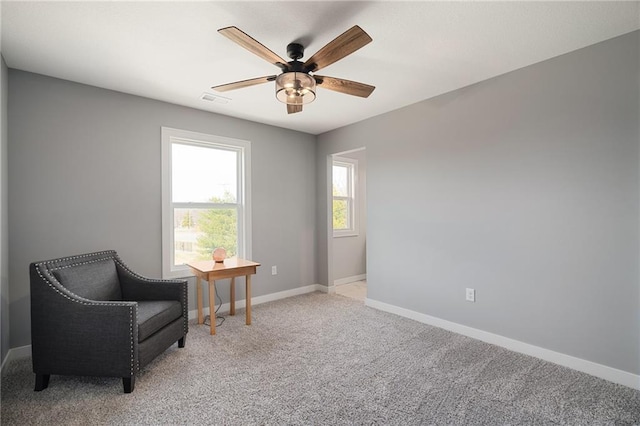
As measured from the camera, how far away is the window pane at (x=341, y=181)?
5.73 m

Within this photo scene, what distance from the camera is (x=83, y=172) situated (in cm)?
306

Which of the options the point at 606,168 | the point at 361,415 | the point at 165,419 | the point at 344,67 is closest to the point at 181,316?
the point at 165,419

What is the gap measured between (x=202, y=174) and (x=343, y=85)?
2304mm

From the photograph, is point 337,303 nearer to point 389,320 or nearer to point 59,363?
point 389,320

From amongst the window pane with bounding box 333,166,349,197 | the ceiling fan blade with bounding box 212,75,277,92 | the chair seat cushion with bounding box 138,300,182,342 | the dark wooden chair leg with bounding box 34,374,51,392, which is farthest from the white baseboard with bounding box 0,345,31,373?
the window pane with bounding box 333,166,349,197

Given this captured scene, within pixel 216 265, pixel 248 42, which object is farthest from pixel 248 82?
pixel 216 265

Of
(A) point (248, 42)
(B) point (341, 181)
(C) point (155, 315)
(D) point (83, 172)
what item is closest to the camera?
(A) point (248, 42)

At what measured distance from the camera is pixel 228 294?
4.09m

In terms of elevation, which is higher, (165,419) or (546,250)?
(546,250)

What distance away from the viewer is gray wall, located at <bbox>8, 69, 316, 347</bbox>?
2764mm

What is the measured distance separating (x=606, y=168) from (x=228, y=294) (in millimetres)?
3975

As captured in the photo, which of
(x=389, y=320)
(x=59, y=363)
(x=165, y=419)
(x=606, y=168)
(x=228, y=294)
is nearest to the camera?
(x=165, y=419)

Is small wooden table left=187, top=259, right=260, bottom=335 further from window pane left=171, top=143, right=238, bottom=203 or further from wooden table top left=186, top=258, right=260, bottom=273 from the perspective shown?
window pane left=171, top=143, right=238, bottom=203

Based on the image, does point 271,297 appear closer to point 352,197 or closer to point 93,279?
Result: point 93,279
